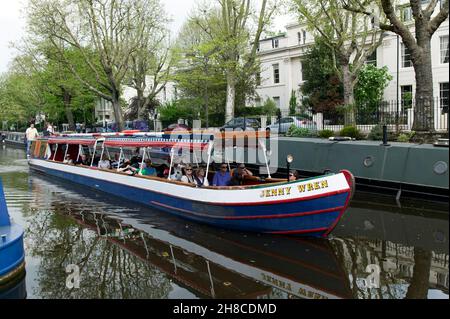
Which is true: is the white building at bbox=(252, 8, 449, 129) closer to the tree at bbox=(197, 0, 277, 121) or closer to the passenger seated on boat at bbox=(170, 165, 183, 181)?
the tree at bbox=(197, 0, 277, 121)

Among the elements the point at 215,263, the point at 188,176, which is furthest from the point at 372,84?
the point at 215,263

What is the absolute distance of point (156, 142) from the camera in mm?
14062

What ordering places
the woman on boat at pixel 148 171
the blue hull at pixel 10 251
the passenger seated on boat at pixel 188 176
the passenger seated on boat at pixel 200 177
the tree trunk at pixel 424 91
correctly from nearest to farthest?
the blue hull at pixel 10 251
the passenger seated on boat at pixel 200 177
the passenger seated on boat at pixel 188 176
the woman on boat at pixel 148 171
the tree trunk at pixel 424 91

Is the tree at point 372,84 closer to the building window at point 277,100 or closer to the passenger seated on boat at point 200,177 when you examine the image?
the building window at point 277,100

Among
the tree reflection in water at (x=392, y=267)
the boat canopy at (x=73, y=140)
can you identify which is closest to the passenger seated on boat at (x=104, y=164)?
the boat canopy at (x=73, y=140)

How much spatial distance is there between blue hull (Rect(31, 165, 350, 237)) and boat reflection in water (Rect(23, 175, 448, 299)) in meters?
0.23

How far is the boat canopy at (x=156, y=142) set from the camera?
481 inches

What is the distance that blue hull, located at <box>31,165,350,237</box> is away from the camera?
31.6 feet

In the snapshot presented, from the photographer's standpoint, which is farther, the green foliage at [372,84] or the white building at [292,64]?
the white building at [292,64]

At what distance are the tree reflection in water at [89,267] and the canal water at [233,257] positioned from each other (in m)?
0.02

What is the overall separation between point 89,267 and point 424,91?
1357 cm

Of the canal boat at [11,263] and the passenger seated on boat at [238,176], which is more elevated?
the passenger seated on boat at [238,176]

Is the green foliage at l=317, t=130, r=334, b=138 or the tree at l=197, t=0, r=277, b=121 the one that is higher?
the tree at l=197, t=0, r=277, b=121

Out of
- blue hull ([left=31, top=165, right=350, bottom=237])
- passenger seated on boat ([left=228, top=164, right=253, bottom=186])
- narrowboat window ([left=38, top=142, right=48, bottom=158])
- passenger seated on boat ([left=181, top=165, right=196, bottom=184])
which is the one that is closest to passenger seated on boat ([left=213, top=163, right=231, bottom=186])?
passenger seated on boat ([left=228, top=164, right=253, bottom=186])
